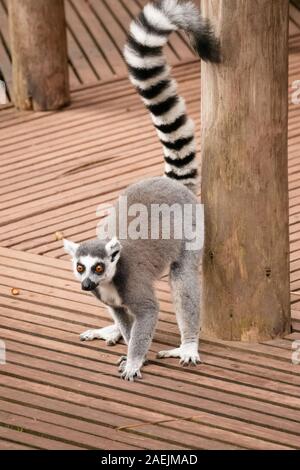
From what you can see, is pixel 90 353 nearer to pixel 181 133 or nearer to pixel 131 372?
pixel 131 372

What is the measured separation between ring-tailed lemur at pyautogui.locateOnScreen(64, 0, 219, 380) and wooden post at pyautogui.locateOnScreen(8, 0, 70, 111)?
3.20 meters

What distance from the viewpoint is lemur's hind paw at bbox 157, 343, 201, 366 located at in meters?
5.30

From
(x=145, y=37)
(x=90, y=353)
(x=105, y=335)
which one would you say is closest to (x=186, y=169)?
(x=145, y=37)

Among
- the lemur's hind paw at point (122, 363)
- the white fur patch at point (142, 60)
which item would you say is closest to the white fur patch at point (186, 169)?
the white fur patch at point (142, 60)

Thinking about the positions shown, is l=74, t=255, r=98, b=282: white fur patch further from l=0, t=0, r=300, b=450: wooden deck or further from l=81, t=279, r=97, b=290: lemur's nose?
l=0, t=0, r=300, b=450: wooden deck

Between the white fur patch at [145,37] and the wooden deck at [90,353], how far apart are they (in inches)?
56.8

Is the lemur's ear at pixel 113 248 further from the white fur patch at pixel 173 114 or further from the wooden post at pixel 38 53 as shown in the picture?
the wooden post at pixel 38 53

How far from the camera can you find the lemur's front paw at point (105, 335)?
5562mm

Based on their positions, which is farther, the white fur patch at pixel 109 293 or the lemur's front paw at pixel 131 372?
the white fur patch at pixel 109 293

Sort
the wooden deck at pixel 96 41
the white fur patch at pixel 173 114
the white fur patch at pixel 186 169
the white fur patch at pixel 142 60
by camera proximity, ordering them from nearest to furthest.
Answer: the white fur patch at pixel 142 60 → the white fur patch at pixel 173 114 → the white fur patch at pixel 186 169 → the wooden deck at pixel 96 41

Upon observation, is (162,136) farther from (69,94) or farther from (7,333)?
(69,94)

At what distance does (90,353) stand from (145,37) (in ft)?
4.90

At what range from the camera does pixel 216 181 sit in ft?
17.6

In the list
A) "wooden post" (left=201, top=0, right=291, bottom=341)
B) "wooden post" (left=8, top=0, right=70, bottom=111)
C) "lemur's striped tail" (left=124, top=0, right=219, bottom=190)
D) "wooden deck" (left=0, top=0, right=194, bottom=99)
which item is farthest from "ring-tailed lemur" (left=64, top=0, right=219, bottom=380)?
"wooden deck" (left=0, top=0, right=194, bottom=99)
